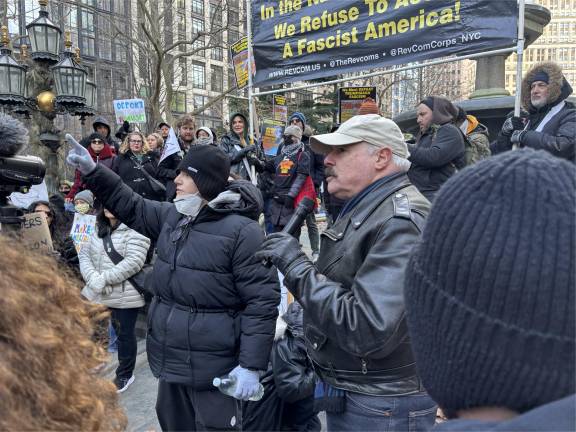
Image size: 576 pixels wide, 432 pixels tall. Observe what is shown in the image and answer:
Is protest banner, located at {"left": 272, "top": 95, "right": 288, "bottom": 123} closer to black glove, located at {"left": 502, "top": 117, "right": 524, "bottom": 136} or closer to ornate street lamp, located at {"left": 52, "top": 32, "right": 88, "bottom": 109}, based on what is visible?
ornate street lamp, located at {"left": 52, "top": 32, "right": 88, "bottom": 109}

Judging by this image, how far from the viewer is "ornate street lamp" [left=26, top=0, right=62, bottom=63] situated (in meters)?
7.35

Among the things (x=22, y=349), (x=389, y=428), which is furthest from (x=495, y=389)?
(x=389, y=428)

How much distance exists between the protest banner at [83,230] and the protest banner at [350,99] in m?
6.69

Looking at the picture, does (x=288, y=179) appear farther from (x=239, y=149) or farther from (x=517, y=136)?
(x=517, y=136)

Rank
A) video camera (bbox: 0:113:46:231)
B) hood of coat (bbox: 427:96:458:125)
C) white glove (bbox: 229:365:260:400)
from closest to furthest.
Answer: video camera (bbox: 0:113:46:231)
white glove (bbox: 229:365:260:400)
hood of coat (bbox: 427:96:458:125)

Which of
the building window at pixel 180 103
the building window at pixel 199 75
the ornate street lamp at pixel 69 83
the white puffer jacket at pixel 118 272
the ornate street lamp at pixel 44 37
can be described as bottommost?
the white puffer jacket at pixel 118 272

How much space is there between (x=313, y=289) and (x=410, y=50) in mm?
4009

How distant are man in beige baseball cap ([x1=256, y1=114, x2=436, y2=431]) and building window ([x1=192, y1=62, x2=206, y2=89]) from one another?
140 feet

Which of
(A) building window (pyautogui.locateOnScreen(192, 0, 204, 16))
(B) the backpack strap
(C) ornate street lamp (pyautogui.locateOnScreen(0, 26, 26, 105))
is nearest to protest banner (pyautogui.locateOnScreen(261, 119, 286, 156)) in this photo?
(C) ornate street lamp (pyautogui.locateOnScreen(0, 26, 26, 105))

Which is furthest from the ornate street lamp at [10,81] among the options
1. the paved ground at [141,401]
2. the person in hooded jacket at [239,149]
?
the paved ground at [141,401]

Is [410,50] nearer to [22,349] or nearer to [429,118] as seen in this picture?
[429,118]

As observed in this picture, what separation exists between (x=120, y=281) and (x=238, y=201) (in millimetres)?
1701

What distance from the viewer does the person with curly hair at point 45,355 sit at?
0.79 meters

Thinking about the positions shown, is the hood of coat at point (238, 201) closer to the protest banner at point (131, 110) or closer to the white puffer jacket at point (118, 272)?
the white puffer jacket at point (118, 272)
